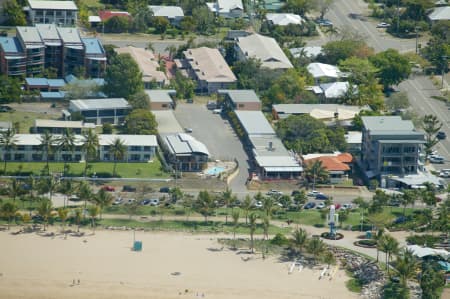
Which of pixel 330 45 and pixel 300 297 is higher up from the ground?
pixel 330 45

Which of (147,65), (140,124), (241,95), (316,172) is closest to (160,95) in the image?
(241,95)

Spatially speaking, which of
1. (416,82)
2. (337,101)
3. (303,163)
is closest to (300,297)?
(303,163)

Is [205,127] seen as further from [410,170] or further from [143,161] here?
[410,170]

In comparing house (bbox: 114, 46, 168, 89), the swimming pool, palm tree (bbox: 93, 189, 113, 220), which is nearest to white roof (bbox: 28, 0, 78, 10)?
house (bbox: 114, 46, 168, 89)

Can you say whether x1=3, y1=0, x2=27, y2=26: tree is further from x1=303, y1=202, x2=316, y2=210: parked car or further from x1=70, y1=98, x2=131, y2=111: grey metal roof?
x1=303, y1=202, x2=316, y2=210: parked car

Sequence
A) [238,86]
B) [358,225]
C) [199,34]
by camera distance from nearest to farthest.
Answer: [358,225], [238,86], [199,34]

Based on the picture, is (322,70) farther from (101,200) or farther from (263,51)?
(101,200)

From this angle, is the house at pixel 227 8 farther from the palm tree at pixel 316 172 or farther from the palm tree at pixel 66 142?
the palm tree at pixel 66 142
